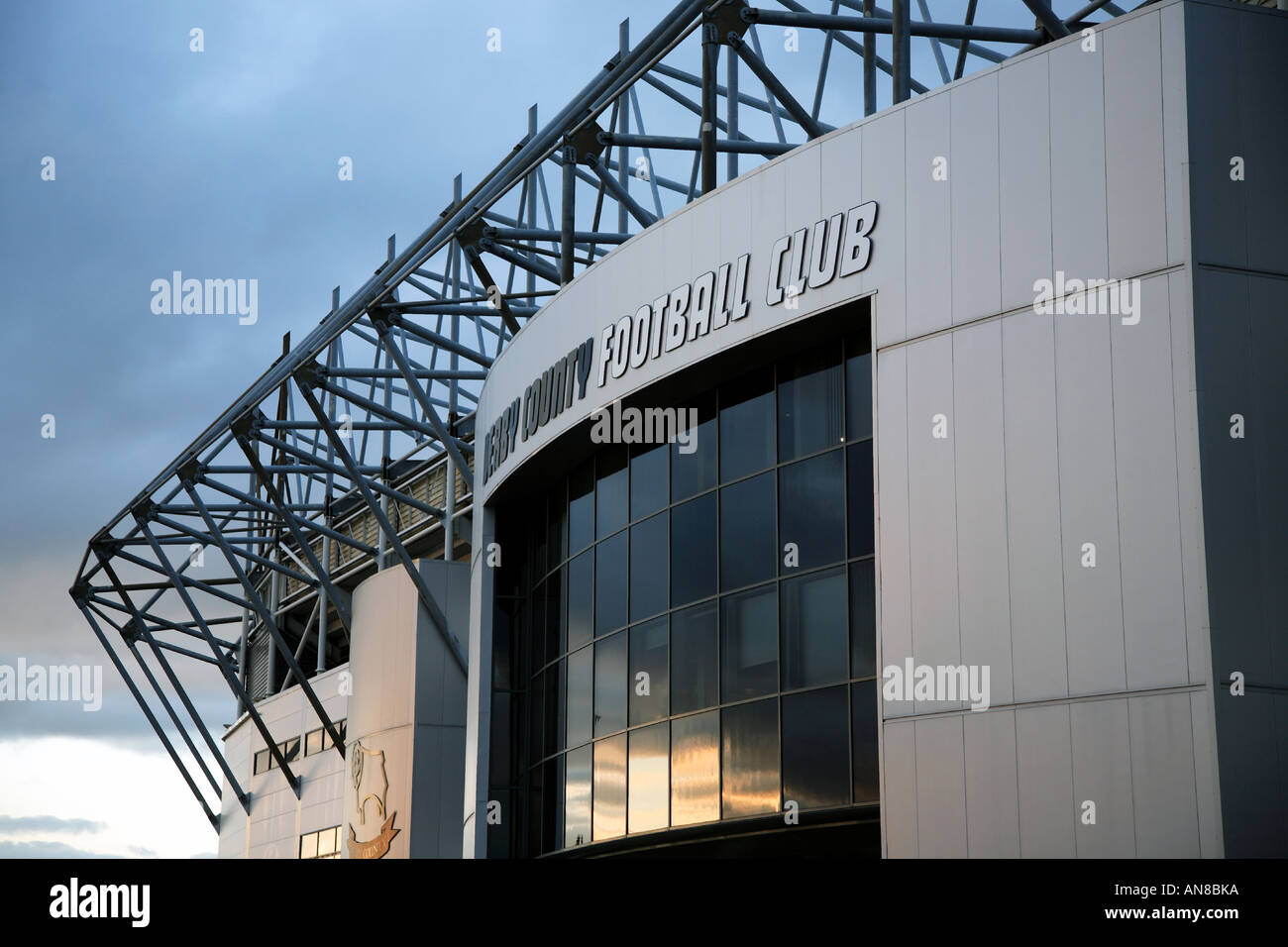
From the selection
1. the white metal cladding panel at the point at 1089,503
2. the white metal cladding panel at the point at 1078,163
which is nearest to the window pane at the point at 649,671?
the white metal cladding panel at the point at 1089,503

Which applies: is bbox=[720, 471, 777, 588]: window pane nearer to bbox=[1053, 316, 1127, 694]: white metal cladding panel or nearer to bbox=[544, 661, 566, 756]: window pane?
bbox=[1053, 316, 1127, 694]: white metal cladding panel

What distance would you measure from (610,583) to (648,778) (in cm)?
303

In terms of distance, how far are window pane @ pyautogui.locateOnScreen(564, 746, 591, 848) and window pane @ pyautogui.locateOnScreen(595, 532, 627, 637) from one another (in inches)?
75.8

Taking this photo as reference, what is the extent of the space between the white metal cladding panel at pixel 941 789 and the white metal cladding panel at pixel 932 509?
0.24 m

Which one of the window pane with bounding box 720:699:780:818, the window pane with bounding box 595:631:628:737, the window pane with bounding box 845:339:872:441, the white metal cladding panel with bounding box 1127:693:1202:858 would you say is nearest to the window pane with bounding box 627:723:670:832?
the window pane with bounding box 595:631:628:737

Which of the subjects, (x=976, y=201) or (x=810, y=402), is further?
(x=810, y=402)

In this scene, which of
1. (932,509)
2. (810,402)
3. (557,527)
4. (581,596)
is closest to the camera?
(932,509)

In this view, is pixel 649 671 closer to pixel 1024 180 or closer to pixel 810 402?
pixel 810 402

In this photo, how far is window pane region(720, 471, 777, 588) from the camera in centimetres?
1856

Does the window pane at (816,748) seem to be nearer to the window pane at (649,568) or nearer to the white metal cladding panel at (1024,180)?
the window pane at (649,568)

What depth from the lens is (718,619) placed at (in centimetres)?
1925

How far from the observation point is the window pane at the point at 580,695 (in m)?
22.5

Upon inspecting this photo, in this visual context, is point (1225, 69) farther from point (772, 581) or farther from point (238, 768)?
point (238, 768)

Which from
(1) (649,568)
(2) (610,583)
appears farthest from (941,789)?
(2) (610,583)
